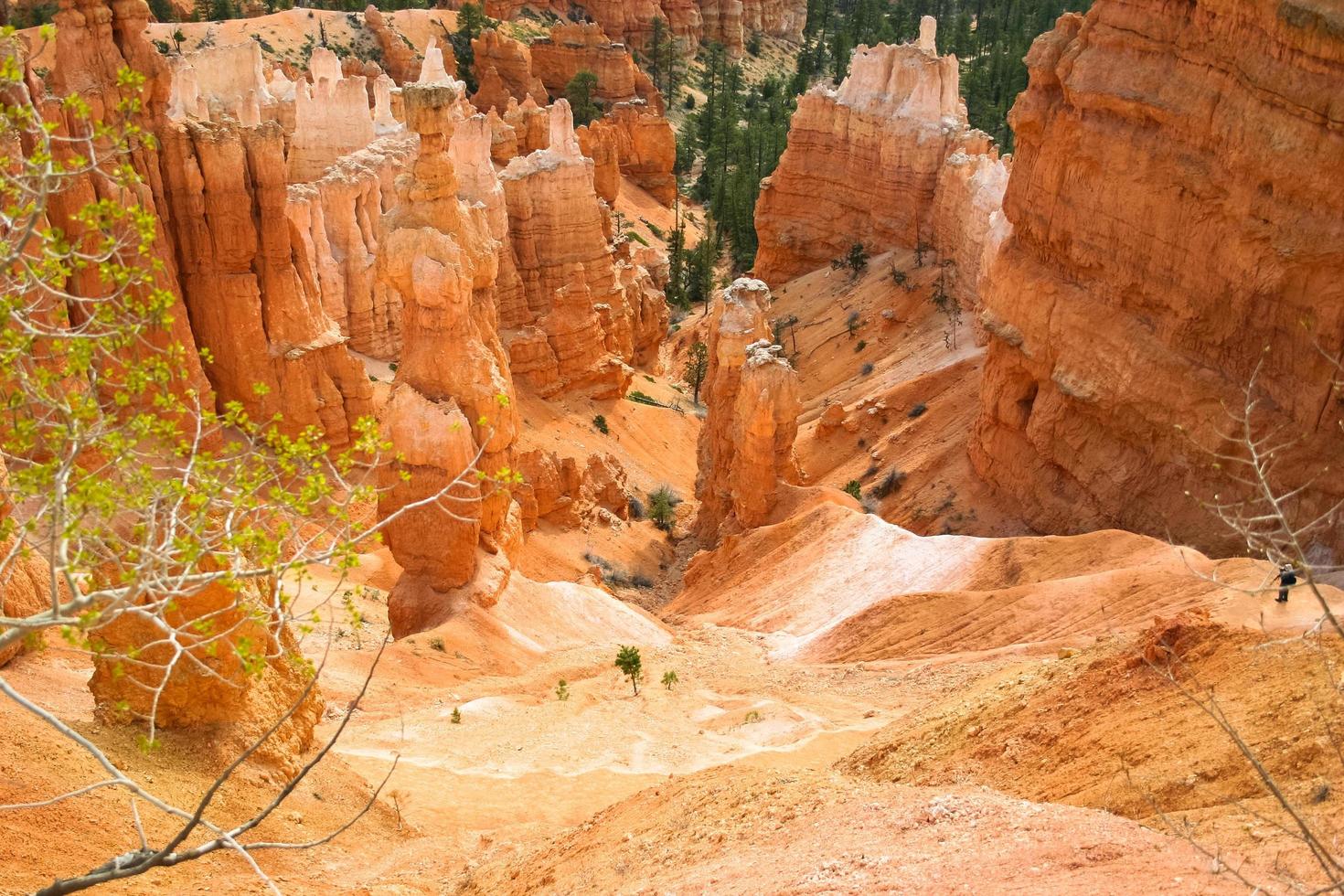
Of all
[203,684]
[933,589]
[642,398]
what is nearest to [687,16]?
[642,398]

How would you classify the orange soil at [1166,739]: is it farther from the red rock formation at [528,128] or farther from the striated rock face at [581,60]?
the striated rock face at [581,60]

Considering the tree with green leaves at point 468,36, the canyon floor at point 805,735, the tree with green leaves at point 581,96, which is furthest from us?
the tree with green leaves at point 468,36

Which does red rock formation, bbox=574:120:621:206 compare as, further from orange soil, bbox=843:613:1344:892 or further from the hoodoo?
orange soil, bbox=843:613:1344:892

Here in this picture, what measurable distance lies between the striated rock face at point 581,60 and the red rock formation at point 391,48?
927cm

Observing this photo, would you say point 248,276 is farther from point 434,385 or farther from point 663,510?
point 663,510

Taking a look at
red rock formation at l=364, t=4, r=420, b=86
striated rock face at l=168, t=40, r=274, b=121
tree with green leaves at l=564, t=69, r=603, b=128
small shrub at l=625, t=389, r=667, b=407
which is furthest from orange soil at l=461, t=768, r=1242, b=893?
tree with green leaves at l=564, t=69, r=603, b=128

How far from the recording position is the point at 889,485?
32281 millimetres

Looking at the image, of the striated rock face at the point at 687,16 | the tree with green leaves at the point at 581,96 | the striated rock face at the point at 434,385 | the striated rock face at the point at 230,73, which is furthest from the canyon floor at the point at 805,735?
the striated rock face at the point at 687,16

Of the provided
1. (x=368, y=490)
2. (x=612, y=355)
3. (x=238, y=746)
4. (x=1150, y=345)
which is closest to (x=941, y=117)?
(x=612, y=355)

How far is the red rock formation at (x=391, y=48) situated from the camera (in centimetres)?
7081

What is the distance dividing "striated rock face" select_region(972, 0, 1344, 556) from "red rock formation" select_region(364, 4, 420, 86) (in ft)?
165

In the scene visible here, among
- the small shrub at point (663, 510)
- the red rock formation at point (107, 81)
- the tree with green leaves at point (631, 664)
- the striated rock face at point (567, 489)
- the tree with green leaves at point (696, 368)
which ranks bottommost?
the tree with green leaves at point (696, 368)

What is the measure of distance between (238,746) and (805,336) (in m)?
34.7

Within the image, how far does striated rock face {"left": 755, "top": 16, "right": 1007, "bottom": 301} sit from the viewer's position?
4131 centimetres
